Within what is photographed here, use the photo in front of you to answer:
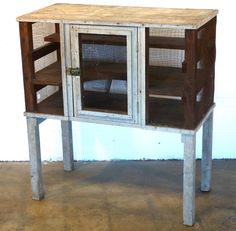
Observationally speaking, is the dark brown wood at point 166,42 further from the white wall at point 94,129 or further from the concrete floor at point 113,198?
the concrete floor at point 113,198

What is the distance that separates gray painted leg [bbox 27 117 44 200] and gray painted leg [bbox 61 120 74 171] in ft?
1.24

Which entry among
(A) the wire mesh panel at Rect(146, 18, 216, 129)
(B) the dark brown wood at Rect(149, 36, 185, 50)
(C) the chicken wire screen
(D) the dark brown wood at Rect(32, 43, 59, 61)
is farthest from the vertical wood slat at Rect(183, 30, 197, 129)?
(D) the dark brown wood at Rect(32, 43, 59, 61)

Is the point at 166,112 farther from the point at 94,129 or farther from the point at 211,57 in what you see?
the point at 94,129

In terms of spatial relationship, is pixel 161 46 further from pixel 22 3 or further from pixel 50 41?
pixel 22 3

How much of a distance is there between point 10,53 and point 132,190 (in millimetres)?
1114

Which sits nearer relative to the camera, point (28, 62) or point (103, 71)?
point (103, 71)

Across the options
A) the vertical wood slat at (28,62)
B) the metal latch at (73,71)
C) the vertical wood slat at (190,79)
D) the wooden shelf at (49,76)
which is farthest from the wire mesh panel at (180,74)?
the vertical wood slat at (28,62)

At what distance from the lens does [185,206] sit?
2830mm

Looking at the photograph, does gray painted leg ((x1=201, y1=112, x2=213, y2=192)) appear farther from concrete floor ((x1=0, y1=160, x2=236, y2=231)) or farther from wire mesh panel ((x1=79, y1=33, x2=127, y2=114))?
wire mesh panel ((x1=79, y1=33, x2=127, y2=114))

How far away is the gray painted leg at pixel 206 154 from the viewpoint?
307cm

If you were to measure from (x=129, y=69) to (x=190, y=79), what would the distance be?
29 centimetres

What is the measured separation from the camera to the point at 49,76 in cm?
292

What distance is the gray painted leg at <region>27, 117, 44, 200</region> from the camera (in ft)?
9.83

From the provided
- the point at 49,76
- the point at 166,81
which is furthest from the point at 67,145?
the point at 166,81
